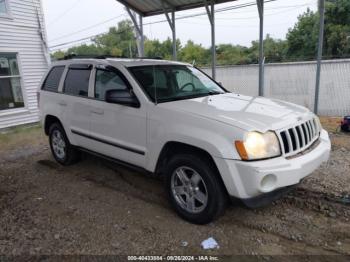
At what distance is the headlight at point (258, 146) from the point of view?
8.96 feet

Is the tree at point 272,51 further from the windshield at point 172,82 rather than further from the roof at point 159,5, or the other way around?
the windshield at point 172,82

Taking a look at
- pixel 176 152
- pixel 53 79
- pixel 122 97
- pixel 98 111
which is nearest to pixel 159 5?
pixel 53 79

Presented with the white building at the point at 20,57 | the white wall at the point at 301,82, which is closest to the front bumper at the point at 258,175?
the white wall at the point at 301,82

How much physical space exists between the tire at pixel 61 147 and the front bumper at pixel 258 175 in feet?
10.4

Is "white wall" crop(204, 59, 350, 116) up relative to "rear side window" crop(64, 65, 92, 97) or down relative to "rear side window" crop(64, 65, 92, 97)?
down

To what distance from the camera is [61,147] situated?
5.33 metres

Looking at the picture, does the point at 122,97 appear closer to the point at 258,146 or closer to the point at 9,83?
the point at 258,146

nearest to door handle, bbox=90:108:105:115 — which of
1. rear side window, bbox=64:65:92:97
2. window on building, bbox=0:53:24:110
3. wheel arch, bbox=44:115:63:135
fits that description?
rear side window, bbox=64:65:92:97

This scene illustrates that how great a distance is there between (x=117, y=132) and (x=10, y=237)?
5.56 feet

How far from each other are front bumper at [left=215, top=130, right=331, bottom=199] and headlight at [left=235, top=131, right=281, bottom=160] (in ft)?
0.19

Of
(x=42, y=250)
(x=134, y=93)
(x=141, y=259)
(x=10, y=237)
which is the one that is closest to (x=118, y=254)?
(x=141, y=259)

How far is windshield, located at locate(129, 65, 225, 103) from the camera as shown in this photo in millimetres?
3772

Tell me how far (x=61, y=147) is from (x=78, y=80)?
1.37 metres

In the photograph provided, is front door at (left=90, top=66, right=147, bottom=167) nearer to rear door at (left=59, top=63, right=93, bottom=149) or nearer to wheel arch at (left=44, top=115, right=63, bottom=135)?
rear door at (left=59, top=63, right=93, bottom=149)
